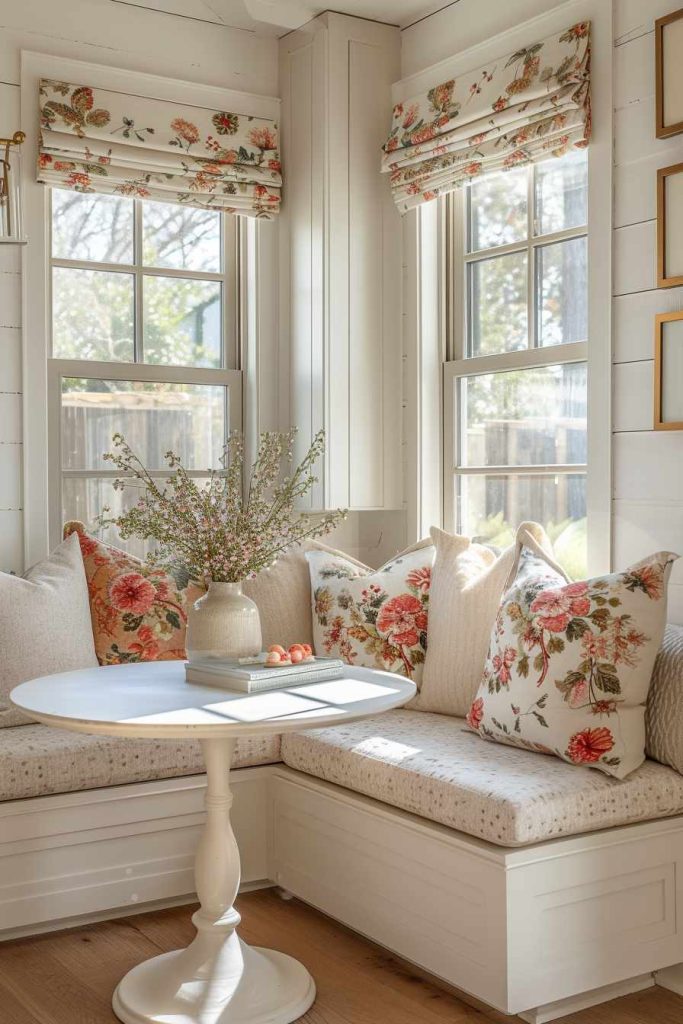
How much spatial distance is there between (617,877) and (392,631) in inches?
41.4

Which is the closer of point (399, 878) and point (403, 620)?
point (399, 878)

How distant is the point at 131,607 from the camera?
3.15 meters

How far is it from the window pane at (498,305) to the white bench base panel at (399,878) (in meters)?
1.48

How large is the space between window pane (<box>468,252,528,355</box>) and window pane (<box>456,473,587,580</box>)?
423 mm

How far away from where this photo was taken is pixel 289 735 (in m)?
2.91

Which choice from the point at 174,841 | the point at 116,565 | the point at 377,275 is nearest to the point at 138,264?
the point at 377,275

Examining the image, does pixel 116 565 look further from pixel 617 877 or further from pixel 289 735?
pixel 617 877

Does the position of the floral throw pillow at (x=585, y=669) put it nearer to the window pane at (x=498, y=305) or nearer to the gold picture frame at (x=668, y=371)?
the gold picture frame at (x=668, y=371)

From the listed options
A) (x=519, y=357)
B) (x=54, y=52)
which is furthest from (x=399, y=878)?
(x=54, y=52)

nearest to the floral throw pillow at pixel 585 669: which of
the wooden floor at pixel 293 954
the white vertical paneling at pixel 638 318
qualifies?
the wooden floor at pixel 293 954

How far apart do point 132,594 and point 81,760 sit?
0.61 meters

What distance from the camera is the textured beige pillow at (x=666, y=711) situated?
237 centimetres

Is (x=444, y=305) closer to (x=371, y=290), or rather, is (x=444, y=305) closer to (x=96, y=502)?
(x=371, y=290)

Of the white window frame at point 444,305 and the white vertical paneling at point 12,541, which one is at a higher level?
the white window frame at point 444,305
